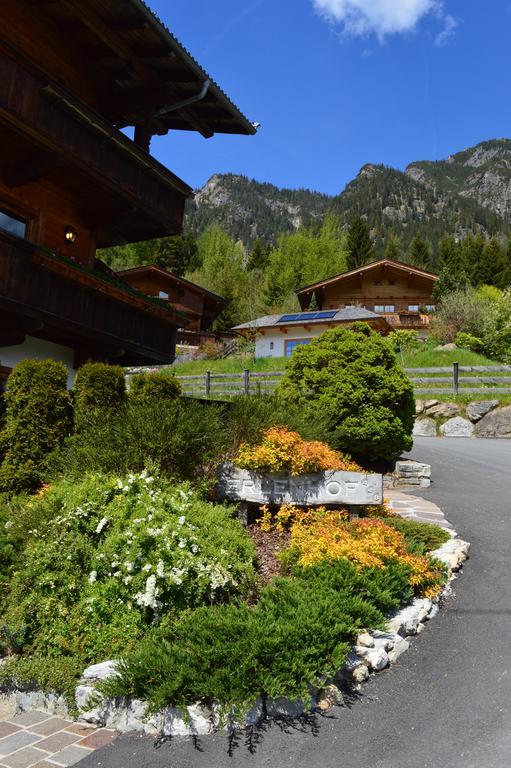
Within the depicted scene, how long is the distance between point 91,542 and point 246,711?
7.87 feet

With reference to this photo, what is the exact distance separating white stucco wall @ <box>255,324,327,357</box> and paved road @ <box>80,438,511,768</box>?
33.4 m

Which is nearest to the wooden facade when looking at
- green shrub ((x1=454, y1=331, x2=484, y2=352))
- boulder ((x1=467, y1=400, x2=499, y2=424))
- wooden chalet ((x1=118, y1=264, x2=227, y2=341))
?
wooden chalet ((x1=118, y1=264, x2=227, y2=341))

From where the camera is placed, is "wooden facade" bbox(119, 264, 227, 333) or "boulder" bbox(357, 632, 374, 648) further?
"wooden facade" bbox(119, 264, 227, 333)

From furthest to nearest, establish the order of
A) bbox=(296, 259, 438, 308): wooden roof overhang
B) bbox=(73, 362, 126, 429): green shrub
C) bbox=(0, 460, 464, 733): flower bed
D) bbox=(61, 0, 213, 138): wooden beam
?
bbox=(296, 259, 438, 308): wooden roof overhang < bbox=(61, 0, 213, 138): wooden beam < bbox=(73, 362, 126, 429): green shrub < bbox=(0, 460, 464, 733): flower bed

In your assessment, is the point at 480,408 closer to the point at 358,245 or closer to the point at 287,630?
the point at 287,630

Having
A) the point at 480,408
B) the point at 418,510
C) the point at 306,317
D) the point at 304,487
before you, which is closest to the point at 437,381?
the point at 480,408

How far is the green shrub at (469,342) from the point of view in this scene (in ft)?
103

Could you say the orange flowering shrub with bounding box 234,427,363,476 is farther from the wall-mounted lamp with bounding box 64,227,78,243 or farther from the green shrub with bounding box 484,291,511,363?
the green shrub with bounding box 484,291,511,363

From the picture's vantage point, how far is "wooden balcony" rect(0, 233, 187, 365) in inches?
381

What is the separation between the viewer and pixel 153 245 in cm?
6638

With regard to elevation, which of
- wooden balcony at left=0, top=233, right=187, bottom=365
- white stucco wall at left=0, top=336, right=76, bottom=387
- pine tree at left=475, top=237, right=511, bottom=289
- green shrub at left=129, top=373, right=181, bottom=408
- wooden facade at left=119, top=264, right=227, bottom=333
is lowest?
green shrub at left=129, top=373, right=181, bottom=408

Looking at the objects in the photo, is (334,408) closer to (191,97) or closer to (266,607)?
(266,607)

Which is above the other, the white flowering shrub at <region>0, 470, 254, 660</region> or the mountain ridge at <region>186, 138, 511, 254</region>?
the mountain ridge at <region>186, 138, 511, 254</region>

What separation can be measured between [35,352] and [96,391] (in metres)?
4.45
